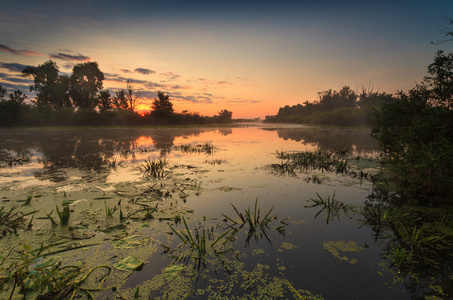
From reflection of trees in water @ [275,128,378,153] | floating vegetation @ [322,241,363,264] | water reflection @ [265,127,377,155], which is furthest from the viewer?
reflection of trees in water @ [275,128,378,153]

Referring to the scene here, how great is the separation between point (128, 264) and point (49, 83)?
233 ft

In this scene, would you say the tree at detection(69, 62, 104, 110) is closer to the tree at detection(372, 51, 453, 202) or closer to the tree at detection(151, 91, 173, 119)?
the tree at detection(151, 91, 173, 119)

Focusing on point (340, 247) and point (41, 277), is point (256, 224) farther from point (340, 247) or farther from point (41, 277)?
point (41, 277)

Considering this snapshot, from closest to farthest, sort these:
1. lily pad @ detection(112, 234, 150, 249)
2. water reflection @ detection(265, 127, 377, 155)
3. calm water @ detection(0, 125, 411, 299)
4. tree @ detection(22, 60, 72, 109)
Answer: calm water @ detection(0, 125, 411, 299) → lily pad @ detection(112, 234, 150, 249) → water reflection @ detection(265, 127, 377, 155) → tree @ detection(22, 60, 72, 109)

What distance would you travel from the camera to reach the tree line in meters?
42.2

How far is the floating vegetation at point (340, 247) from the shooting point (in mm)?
3580

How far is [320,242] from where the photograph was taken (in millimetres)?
3967

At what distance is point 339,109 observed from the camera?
6319cm

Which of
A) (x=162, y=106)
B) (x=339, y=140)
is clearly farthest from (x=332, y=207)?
(x=162, y=106)

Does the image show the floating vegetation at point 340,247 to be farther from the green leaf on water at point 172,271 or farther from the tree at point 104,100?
the tree at point 104,100

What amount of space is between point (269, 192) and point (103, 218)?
4644mm

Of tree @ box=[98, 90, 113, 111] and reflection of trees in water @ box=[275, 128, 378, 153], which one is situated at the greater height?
tree @ box=[98, 90, 113, 111]

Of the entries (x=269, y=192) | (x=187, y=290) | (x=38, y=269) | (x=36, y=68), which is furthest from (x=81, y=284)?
(x=36, y=68)

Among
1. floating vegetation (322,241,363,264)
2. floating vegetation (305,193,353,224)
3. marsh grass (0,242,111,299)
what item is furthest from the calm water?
marsh grass (0,242,111,299)
